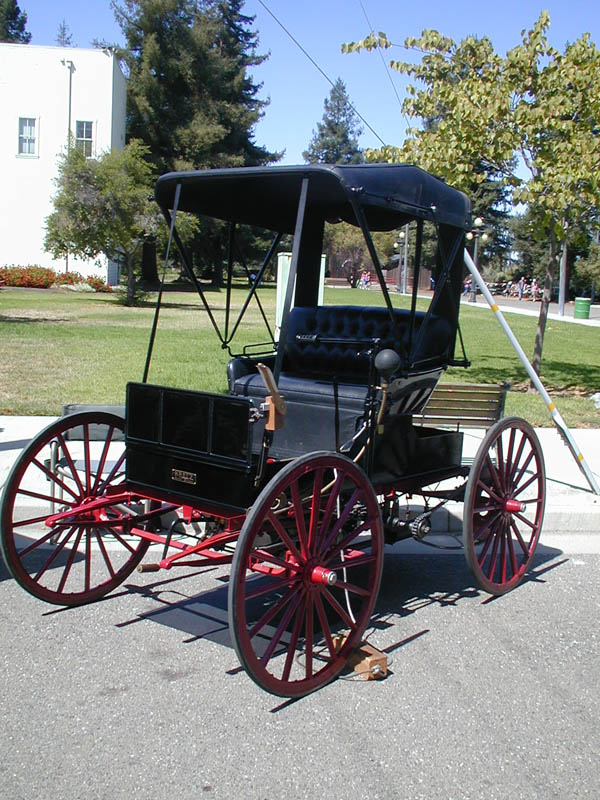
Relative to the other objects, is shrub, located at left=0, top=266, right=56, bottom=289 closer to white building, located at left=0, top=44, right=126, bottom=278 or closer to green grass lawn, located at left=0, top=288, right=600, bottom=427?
white building, located at left=0, top=44, right=126, bottom=278

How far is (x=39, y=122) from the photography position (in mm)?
40312

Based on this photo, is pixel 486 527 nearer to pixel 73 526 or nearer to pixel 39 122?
pixel 73 526

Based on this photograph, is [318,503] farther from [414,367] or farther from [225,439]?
[414,367]

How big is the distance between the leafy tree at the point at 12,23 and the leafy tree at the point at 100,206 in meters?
48.4

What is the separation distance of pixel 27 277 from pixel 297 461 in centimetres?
3684

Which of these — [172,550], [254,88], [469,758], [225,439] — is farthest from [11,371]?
[254,88]

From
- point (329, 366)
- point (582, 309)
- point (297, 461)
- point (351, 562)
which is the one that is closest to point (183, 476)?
point (297, 461)

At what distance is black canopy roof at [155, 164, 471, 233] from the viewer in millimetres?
4535

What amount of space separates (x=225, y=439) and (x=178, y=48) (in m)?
51.4

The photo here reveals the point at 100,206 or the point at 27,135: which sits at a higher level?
the point at 27,135

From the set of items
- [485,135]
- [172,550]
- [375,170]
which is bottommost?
[172,550]

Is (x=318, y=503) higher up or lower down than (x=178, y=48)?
lower down

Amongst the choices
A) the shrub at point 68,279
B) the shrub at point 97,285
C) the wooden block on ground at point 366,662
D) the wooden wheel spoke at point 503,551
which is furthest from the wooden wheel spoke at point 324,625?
the shrub at point 68,279

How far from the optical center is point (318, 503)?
13.7 feet
